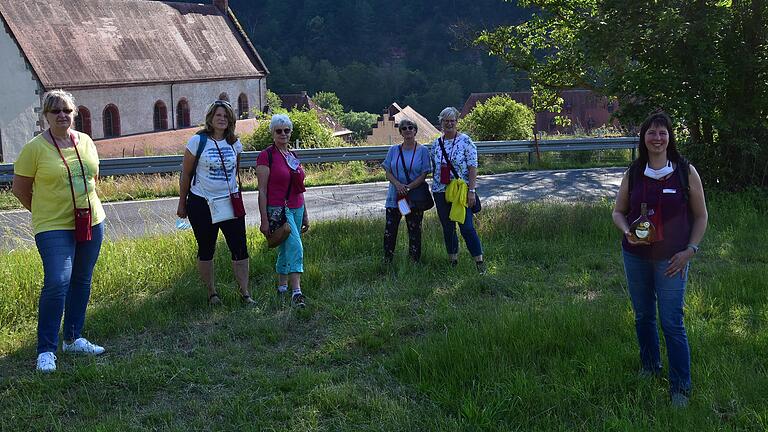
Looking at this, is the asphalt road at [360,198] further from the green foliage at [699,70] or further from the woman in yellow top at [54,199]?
the woman in yellow top at [54,199]

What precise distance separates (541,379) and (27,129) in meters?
37.9

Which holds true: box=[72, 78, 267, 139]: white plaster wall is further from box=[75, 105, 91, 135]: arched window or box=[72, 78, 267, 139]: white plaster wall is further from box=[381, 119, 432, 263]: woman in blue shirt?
box=[381, 119, 432, 263]: woman in blue shirt

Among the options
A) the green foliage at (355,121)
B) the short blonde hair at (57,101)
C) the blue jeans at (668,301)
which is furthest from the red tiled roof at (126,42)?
the green foliage at (355,121)

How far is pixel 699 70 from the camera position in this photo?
37.8ft

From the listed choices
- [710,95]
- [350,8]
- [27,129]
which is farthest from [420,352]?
[350,8]

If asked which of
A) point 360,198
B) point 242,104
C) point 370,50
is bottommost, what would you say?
point 360,198

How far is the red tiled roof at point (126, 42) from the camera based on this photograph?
38188mm

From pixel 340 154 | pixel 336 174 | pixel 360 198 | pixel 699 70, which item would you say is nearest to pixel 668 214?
pixel 699 70

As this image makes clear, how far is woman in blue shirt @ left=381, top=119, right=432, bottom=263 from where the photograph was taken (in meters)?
7.98

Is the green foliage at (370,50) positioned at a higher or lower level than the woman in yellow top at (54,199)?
higher

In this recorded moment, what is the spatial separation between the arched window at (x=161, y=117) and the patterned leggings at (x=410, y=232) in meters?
39.0

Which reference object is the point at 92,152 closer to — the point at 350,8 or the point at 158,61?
the point at 158,61

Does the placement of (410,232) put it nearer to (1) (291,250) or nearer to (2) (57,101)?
(1) (291,250)

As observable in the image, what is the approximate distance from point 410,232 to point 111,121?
3735 centimetres
